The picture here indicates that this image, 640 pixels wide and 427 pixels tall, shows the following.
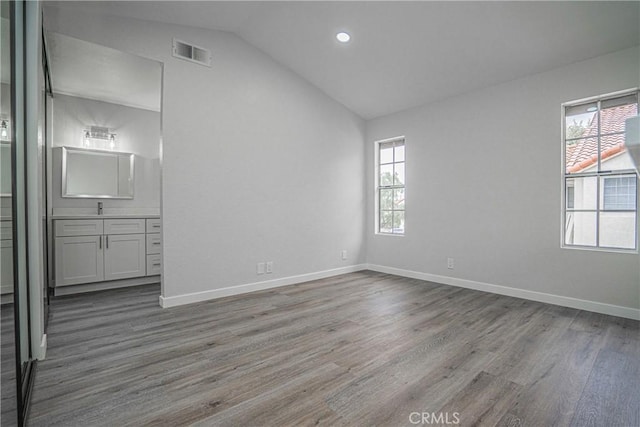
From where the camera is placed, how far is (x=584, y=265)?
3.22 metres

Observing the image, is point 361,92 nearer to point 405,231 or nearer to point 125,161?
point 405,231

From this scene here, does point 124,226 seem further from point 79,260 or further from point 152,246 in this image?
point 79,260

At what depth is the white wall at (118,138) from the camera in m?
4.31

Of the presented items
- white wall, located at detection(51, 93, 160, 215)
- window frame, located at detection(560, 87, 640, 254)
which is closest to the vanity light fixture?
white wall, located at detection(51, 93, 160, 215)

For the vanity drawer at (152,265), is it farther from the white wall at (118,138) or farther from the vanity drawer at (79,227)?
the white wall at (118,138)

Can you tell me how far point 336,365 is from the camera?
209 cm

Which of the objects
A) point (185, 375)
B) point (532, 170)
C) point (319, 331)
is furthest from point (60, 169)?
point (532, 170)

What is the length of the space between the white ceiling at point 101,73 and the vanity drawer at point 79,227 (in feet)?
5.66

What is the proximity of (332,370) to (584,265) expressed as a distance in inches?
114

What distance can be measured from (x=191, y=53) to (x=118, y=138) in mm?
2120

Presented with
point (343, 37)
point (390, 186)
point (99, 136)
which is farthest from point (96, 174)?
point (390, 186)

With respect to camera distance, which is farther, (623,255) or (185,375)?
(623,255)

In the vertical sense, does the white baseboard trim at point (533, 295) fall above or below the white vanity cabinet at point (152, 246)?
below

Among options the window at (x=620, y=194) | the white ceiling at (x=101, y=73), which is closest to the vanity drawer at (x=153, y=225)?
the white ceiling at (x=101, y=73)
